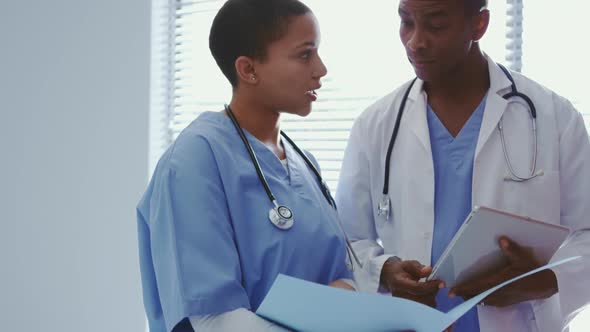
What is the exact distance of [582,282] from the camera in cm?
144

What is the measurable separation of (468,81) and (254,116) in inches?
21.6

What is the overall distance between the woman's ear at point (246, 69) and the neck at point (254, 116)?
0.13 feet

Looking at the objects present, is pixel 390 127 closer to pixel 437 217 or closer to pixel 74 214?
pixel 437 217

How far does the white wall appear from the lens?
9.06ft

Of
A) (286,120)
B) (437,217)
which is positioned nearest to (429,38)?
(437,217)

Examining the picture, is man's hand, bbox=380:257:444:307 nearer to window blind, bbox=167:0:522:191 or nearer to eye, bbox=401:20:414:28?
eye, bbox=401:20:414:28

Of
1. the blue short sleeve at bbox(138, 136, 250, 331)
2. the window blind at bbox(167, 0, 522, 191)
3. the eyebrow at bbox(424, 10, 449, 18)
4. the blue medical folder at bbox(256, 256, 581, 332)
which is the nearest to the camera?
the blue medical folder at bbox(256, 256, 581, 332)

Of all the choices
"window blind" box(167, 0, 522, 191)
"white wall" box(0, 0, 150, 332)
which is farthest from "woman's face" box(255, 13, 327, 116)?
"white wall" box(0, 0, 150, 332)

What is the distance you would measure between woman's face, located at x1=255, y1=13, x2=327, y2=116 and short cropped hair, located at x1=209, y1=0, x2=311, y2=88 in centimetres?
1

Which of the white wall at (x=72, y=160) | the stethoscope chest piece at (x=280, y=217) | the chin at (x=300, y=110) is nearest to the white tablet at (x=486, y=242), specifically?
the stethoscope chest piece at (x=280, y=217)

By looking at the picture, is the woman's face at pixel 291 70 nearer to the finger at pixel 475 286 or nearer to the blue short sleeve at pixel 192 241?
the blue short sleeve at pixel 192 241

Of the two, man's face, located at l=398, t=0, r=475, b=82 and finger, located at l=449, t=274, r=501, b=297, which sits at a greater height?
man's face, located at l=398, t=0, r=475, b=82

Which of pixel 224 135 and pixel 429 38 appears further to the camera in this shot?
pixel 429 38

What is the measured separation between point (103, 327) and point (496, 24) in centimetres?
197
